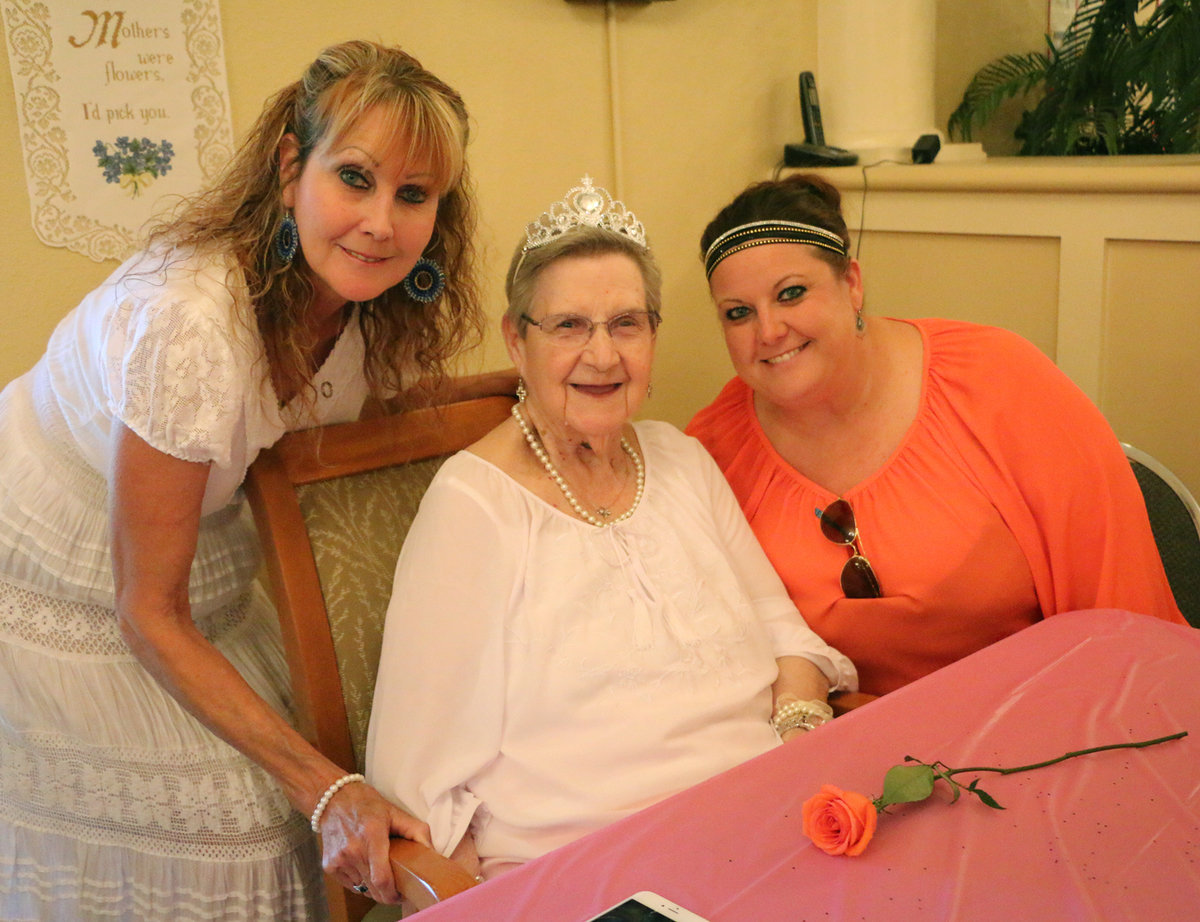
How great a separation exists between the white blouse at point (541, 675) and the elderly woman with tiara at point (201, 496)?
0.12 m

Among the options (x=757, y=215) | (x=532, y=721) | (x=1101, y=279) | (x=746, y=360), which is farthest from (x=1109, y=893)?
(x=1101, y=279)

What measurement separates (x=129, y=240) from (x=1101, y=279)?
2.16 meters

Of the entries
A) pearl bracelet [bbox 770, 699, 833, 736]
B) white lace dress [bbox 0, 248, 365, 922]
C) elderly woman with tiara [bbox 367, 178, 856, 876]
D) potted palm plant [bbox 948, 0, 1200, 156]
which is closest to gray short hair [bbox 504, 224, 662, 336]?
elderly woman with tiara [bbox 367, 178, 856, 876]

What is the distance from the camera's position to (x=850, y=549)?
1.95 m

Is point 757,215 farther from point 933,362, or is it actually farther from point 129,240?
point 129,240

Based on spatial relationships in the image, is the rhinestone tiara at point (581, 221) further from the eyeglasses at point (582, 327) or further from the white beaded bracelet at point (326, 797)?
the white beaded bracelet at point (326, 797)

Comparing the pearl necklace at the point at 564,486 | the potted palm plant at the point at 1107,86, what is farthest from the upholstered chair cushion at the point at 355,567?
the potted palm plant at the point at 1107,86

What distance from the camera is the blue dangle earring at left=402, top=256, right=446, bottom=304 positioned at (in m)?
1.79

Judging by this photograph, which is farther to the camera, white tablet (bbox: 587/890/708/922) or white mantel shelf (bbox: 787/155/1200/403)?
white mantel shelf (bbox: 787/155/1200/403)

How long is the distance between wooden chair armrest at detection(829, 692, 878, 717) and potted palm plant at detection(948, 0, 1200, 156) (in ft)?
6.15

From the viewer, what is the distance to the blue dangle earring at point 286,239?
1.60 metres

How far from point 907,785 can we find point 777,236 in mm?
1070

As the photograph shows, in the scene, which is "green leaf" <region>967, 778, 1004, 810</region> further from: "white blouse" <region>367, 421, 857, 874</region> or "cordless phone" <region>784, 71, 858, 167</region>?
"cordless phone" <region>784, 71, 858, 167</region>

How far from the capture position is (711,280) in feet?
6.69
